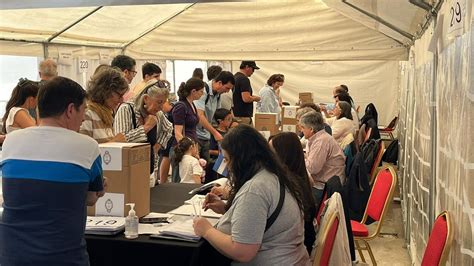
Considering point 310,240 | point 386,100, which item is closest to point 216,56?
point 310,240

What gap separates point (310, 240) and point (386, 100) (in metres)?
7.93

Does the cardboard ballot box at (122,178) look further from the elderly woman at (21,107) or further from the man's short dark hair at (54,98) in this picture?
the elderly woman at (21,107)

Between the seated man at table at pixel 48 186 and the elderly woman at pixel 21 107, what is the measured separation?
2.08m

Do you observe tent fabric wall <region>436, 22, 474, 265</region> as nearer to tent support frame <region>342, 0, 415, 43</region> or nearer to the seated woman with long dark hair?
the seated woman with long dark hair

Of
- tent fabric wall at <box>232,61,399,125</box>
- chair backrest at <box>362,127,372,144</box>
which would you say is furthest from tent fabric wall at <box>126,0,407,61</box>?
tent fabric wall at <box>232,61,399,125</box>

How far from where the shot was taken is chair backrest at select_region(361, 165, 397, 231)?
10.2 ft

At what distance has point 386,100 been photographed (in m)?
9.80

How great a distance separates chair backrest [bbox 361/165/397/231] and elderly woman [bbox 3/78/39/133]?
7.78ft

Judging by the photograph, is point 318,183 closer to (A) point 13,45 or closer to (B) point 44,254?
(B) point 44,254

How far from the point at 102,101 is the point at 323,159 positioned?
174cm

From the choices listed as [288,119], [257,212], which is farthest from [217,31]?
[257,212]

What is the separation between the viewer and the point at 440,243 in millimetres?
1735

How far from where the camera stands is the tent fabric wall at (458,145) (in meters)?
1.50

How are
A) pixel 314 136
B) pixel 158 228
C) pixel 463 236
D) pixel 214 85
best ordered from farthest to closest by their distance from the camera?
pixel 214 85 → pixel 314 136 → pixel 158 228 → pixel 463 236
